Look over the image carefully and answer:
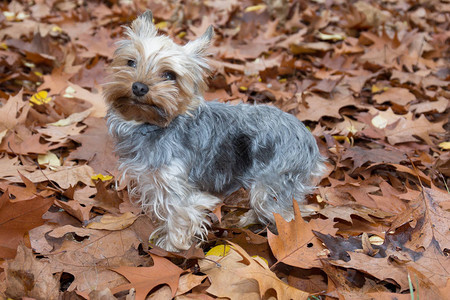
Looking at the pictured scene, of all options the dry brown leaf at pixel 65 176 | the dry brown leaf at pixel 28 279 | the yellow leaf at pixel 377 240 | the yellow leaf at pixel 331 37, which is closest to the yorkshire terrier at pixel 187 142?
the dry brown leaf at pixel 65 176

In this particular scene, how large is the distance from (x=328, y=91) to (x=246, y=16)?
3603 millimetres

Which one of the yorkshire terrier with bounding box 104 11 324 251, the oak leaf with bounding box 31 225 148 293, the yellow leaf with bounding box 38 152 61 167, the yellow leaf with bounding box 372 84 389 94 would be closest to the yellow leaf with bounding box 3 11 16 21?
the yellow leaf with bounding box 38 152 61 167

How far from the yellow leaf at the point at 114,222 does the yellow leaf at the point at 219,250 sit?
2.65 ft

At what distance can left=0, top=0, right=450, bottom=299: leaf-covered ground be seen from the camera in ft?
10.7

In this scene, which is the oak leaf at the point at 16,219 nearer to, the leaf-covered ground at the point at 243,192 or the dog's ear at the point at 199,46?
the leaf-covered ground at the point at 243,192

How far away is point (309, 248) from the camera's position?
350 cm

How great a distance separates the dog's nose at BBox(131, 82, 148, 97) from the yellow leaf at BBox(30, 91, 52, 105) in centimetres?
277

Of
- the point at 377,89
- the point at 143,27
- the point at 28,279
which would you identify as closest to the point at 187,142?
the point at 143,27

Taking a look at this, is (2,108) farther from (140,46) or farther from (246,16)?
(246,16)

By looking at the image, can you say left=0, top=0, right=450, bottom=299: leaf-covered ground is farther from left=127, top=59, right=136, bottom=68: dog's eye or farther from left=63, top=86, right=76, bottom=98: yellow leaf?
left=127, top=59, right=136, bottom=68: dog's eye

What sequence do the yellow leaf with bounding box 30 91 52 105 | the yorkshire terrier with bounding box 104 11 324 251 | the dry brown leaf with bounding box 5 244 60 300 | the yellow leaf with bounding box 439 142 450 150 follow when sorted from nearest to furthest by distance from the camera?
the dry brown leaf with bounding box 5 244 60 300 < the yorkshire terrier with bounding box 104 11 324 251 < the yellow leaf with bounding box 439 142 450 150 < the yellow leaf with bounding box 30 91 52 105

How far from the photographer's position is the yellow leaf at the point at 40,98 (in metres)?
5.64

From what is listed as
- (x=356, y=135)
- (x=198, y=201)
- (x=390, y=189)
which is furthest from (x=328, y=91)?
(x=198, y=201)

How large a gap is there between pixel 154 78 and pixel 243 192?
68.1 inches
